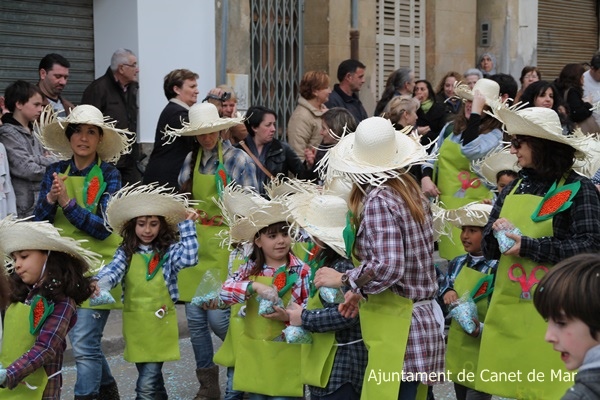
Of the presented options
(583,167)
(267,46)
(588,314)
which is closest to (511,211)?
(583,167)

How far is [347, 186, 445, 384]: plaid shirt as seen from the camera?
14.8ft

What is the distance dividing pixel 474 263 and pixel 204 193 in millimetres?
2044

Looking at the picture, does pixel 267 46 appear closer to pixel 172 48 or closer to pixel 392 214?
pixel 172 48

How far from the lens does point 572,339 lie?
3.06m

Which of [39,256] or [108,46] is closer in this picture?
[39,256]

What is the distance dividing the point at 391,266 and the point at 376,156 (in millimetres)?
516

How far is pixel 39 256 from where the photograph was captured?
216 inches

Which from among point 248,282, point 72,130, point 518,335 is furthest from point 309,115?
point 518,335

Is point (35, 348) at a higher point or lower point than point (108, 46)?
lower

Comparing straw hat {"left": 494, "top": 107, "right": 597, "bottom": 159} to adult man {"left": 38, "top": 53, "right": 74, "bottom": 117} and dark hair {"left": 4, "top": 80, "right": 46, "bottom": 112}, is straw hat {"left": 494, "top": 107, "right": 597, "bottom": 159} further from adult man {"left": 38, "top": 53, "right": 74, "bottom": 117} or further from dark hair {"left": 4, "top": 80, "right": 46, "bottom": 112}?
adult man {"left": 38, "top": 53, "right": 74, "bottom": 117}

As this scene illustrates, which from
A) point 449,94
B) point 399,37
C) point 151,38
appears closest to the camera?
point 151,38

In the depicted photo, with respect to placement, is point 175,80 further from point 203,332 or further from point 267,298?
point 267,298

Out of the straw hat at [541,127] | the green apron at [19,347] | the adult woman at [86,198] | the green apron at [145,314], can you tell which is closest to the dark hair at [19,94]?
the adult woman at [86,198]

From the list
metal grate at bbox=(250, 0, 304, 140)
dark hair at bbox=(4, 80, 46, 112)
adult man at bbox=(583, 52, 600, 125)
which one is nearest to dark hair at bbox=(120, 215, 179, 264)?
dark hair at bbox=(4, 80, 46, 112)
